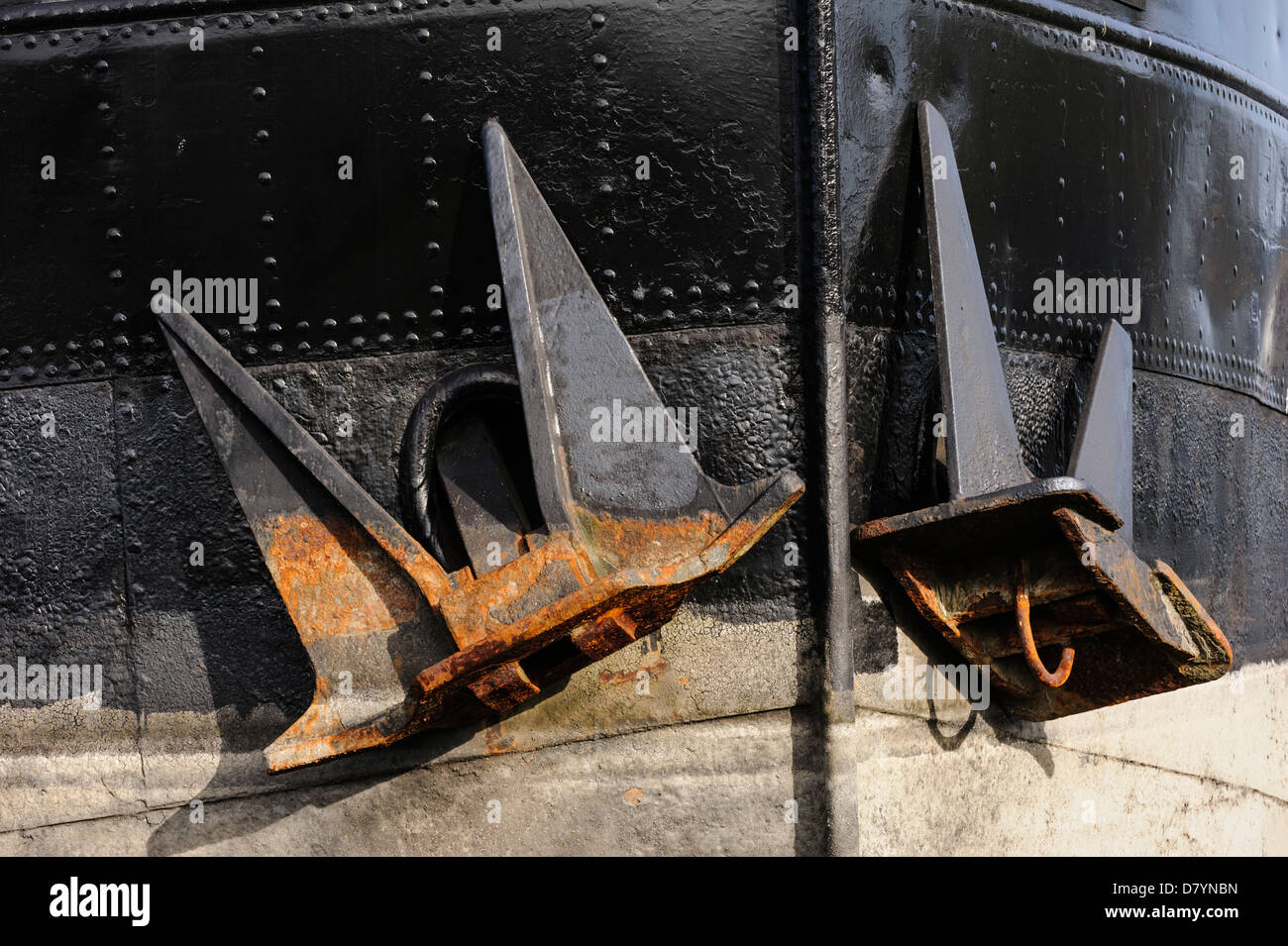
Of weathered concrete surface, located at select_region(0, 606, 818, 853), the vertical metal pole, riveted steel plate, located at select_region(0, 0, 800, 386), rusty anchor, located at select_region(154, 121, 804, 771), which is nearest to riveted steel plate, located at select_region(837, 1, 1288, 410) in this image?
the vertical metal pole

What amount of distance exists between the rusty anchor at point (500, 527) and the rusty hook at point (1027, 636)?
0.84 meters

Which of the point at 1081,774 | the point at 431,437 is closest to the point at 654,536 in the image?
the point at 431,437

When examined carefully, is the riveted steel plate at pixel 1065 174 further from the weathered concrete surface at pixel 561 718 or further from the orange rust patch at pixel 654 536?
the weathered concrete surface at pixel 561 718

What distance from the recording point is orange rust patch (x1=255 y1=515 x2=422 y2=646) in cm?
375

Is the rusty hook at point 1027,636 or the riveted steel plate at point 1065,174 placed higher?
the riveted steel plate at point 1065,174

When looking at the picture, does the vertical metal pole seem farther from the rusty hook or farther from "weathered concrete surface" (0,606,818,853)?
the rusty hook

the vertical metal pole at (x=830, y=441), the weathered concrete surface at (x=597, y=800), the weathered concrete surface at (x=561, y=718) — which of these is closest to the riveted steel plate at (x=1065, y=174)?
the vertical metal pole at (x=830, y=441)

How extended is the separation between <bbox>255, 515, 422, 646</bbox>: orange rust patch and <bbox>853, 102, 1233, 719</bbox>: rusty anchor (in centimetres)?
143

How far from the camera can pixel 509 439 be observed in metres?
4.08

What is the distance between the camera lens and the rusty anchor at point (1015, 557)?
3.86 metres

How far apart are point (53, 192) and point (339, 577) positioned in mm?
1649

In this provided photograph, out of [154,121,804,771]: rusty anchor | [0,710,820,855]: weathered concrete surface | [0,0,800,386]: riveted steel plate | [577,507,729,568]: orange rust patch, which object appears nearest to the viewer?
[154,121,804,771]: rusty anchor

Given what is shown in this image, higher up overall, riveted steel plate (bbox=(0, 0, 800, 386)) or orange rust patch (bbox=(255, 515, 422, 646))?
riveted steel plate (bbox=(0, 0, 800, 386))

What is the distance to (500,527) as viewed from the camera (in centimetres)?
392
